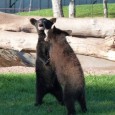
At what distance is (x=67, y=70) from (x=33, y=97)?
8.02 ft

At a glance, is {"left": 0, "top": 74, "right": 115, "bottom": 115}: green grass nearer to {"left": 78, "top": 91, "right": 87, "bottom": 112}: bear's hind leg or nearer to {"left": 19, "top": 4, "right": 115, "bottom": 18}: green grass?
{"left": 78, "top": 91, "right": 87, "bottom": 112}: bear's hind leg

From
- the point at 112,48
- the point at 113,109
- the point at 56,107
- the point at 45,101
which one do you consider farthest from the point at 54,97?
the point at 112,48

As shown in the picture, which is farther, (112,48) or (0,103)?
(112,48)

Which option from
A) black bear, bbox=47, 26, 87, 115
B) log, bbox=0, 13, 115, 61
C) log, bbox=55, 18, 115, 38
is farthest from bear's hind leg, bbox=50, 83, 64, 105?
log, bbox=55, 18, 115, 38

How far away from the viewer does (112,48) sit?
15766 mm

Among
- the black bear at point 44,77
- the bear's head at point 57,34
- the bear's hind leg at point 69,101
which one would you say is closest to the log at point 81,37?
the black bear at point 44,77

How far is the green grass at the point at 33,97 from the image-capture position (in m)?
9.47

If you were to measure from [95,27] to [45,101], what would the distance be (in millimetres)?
6641

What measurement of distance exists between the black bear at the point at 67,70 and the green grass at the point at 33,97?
0.54 meters

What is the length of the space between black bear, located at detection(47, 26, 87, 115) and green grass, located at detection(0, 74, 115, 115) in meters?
0.54

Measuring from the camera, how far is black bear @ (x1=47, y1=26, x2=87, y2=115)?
8.63 m

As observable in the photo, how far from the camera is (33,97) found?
11109 millimetres

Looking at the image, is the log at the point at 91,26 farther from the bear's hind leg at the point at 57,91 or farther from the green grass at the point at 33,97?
the bear's hind leg at the point at 57,91

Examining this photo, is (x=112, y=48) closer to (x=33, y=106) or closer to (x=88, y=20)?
(x=88, y=20)
